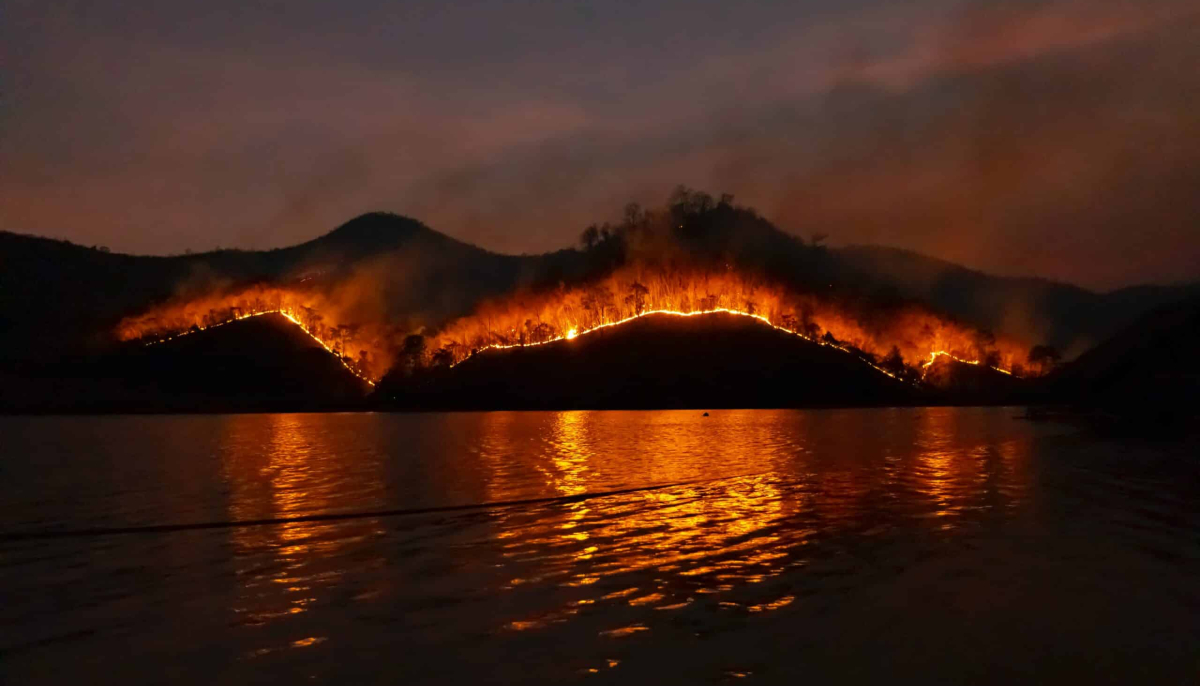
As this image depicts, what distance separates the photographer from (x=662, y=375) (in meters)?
109

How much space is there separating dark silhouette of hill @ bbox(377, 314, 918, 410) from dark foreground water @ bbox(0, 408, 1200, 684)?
250 ft

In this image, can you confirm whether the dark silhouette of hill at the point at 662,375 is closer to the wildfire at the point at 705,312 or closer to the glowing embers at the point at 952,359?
the wildfire at the point at 705,312

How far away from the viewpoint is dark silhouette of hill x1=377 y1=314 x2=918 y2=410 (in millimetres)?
104375

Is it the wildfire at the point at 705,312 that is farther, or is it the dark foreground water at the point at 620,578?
the wildfire at the point at 705,312

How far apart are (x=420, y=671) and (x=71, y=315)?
16469 cm

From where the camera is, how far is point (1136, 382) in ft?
194

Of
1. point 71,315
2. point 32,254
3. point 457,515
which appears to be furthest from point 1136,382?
point 32,254

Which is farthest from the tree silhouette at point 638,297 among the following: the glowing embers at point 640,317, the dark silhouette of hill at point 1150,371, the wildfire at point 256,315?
the dark silhouette of hill at point 1150,371

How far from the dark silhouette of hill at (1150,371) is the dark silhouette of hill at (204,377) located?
7118 cm

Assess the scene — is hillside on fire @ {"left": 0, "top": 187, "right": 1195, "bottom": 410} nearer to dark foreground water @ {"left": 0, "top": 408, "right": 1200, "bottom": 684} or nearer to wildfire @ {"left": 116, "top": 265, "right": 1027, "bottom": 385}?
wildfire @ {"left": 116, "top": 265, "right": 1027, "bottom": 385}

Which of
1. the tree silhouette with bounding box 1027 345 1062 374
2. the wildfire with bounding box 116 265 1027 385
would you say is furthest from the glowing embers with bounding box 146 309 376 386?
the tree silhouette with bounding box 1027 345 1062 374

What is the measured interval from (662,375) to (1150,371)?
55706 millimetres

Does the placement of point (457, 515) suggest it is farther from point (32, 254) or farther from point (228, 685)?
point (32, 254)

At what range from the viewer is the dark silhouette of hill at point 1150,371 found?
50.4 m
